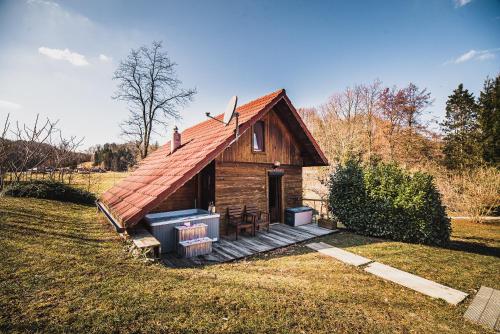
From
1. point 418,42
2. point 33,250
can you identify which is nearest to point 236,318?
point 33,250

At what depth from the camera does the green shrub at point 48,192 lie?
39.4 feet

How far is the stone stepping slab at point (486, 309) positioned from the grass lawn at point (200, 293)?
16 centimetres

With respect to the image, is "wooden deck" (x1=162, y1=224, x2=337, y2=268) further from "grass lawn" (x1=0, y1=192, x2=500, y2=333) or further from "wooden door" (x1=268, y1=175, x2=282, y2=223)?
"grass lawn" (x1=0, y1=192, x2=500, y2=333)

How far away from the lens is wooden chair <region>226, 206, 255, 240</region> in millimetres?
8656

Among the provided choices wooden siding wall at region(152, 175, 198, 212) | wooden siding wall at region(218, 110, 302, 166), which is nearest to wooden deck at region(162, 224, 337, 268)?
wooden siding wall at region(152, 175, 198, 212)

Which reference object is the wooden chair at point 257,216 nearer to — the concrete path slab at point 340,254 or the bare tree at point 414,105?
the concrete path slab at point 340,254

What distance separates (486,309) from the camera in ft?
14.4

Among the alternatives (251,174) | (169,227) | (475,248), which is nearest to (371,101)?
(475,248)

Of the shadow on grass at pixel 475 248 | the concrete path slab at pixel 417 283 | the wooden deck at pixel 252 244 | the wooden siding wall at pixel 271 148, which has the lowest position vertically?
the shadow on grass at pixel 475 248

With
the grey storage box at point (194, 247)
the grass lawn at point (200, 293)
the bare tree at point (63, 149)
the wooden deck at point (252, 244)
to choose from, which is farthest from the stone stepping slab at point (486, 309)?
the bare tree at point (63, 149)

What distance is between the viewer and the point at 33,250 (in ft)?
15.9

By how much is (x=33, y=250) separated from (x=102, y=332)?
3.67m

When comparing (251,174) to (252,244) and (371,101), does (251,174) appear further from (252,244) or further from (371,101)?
(371,101)

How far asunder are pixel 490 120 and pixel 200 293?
32.7 m
